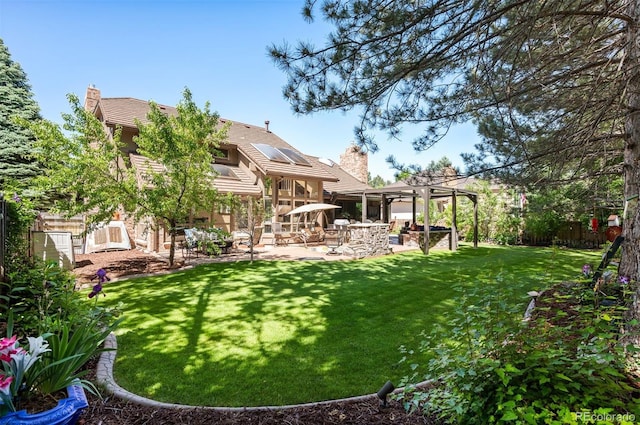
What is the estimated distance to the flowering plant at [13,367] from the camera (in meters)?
1.99

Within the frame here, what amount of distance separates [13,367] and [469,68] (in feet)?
19.7

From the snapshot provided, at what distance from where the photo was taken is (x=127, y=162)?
9.67m

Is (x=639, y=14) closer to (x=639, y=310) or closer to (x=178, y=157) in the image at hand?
(x=639, y=310)

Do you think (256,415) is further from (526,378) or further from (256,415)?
(526,378)

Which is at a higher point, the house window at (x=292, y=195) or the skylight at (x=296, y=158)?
the skylight at (x=296, y=158)

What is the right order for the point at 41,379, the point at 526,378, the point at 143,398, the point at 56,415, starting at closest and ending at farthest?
the point at 526,378, the point at 56,415, the point at 41,379, the point at 143,398

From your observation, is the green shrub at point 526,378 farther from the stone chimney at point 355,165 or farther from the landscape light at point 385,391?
the stone chimney at point 355,165

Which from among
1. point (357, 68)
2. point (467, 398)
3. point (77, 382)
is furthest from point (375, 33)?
point (77, 382)

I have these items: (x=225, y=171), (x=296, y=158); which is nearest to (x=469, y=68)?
(x=225, y=171)

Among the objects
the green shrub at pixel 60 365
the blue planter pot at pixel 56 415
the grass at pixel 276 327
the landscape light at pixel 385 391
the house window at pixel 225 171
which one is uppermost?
the house window at pixel 225 171

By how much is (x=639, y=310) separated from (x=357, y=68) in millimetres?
4087

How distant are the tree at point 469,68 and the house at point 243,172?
9.74 meters

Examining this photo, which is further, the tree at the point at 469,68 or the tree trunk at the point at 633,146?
the tree at the point at 469,68

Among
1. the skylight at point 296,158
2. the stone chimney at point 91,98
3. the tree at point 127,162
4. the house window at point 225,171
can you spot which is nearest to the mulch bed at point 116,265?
the tree at point 127,162
